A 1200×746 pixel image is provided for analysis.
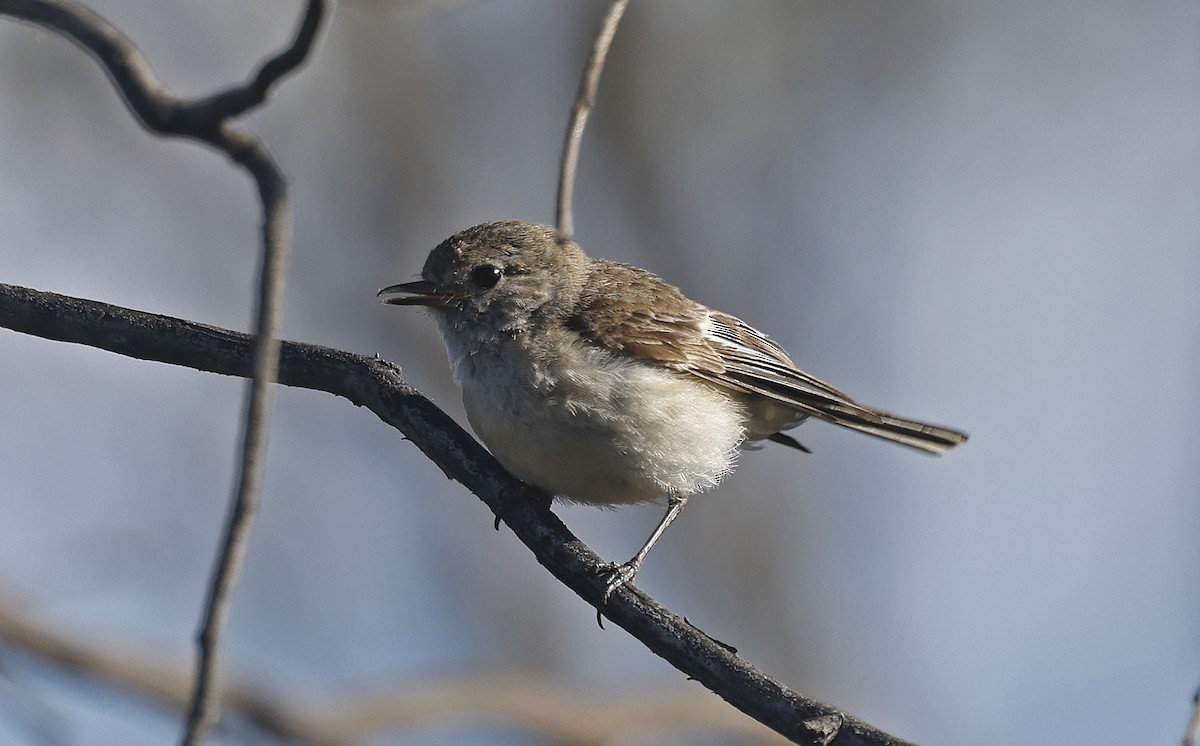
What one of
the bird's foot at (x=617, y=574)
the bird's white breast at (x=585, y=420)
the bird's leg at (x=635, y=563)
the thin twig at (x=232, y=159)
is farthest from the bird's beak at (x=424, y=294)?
the thin twig at (x=232, y=159)

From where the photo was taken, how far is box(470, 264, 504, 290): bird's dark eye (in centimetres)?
610

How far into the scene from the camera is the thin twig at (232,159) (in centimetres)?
255

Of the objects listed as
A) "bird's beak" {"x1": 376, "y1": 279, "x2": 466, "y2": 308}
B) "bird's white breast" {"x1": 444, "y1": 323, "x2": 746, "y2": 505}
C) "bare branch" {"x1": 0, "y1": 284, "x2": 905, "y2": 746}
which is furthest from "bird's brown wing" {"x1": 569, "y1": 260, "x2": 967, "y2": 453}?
"bare branch" {"x1": 0, "y1": 284, "x2": 905, "y2": 746}

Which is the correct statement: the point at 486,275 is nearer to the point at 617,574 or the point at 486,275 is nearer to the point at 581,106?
the point at 617,574

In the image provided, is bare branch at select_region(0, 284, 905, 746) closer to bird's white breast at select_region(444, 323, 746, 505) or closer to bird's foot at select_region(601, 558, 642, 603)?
bird's foot at select_region(601, 558, 642, 603)

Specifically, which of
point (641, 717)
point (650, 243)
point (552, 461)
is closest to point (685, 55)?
point (650, 243)

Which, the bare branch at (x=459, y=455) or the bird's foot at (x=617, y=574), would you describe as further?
the bird's foot at (x=617, y=574)

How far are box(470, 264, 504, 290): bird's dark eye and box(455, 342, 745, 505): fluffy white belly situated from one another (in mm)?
454

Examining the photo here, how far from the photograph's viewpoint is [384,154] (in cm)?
1270

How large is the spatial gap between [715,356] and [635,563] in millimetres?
1427

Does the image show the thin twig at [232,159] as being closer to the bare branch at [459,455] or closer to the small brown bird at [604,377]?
the bare branch at [459,455]

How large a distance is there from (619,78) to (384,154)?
254cm

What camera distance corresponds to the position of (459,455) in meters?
4.91

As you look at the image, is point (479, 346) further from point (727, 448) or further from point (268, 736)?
point (268, 736)
